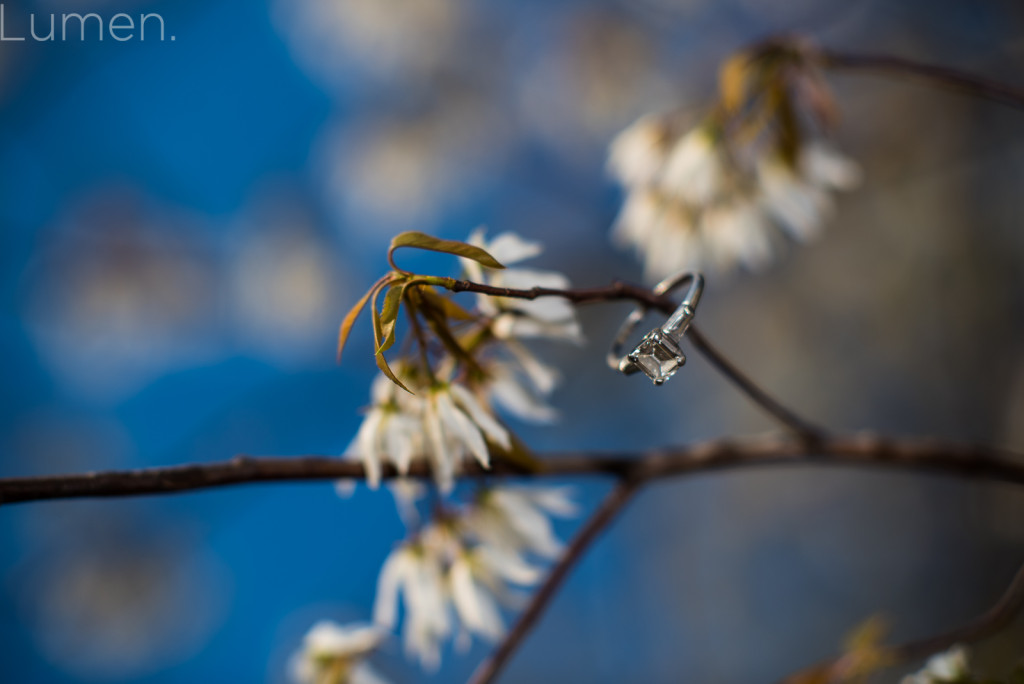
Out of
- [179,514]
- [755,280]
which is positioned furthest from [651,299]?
[179,514]

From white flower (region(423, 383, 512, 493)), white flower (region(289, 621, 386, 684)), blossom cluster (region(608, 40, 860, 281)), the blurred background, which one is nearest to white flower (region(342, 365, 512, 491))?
white flower (region(423, 383, 512, 493))

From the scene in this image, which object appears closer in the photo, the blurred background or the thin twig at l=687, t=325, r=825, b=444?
the thin twig at l=687, t=325, r=825, b=444

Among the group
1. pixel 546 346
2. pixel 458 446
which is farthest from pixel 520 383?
pixel 546 346

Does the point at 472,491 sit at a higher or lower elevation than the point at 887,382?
lower

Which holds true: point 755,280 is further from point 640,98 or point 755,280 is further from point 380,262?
point 380,262

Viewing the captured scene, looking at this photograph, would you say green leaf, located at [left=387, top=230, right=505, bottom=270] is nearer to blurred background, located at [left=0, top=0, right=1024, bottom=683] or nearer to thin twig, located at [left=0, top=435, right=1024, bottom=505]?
thin twig, located at [left=0, top=435, right=1024, bottom=505]
